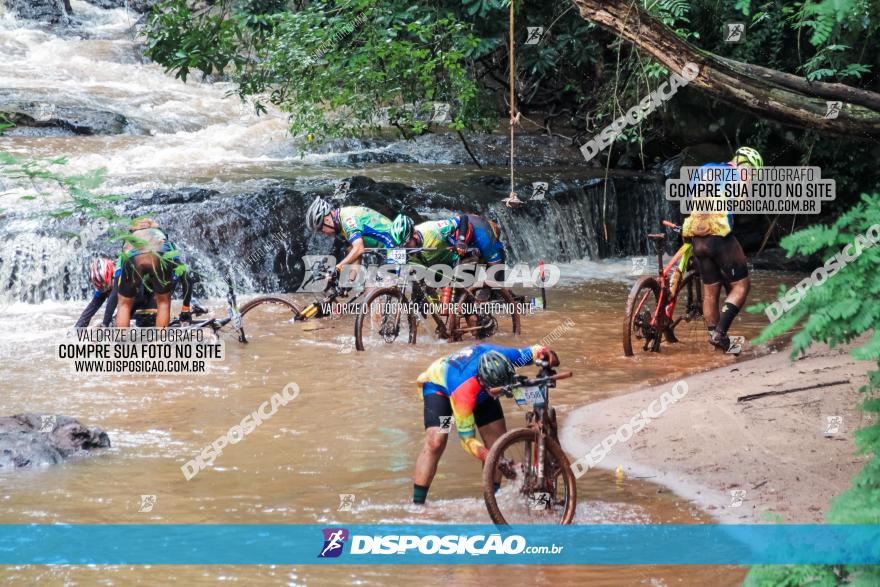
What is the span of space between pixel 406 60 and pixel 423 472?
1016cm

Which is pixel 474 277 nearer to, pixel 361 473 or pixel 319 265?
pixel 319 265

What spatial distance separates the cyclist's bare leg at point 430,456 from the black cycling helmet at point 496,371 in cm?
53

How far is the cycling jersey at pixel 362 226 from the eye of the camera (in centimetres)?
1159

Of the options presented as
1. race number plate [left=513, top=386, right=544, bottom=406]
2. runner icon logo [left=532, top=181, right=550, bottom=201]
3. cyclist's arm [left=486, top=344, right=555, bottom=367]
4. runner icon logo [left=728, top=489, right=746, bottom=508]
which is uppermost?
runner icon logo [left=532, top=181, right=550, bottom=201]

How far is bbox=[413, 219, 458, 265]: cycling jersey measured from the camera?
38.7 feet

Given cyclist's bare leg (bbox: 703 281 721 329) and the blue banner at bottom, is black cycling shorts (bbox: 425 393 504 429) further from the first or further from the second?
cyclist's bare leg (bbox: 703 281 721 329)

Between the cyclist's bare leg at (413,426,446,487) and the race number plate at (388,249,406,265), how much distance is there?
461 centimetres

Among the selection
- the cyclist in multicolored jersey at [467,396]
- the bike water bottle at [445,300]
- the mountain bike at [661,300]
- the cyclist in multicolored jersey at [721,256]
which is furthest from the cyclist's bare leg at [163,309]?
the cyclist in multicolored jersey at [721,256]

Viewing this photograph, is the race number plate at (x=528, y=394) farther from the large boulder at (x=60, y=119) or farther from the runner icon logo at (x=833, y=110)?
the large boulder at (x=60, y=119)

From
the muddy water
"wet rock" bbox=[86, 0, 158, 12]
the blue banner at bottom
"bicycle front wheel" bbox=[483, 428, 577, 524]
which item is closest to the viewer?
the blue banner at bottom

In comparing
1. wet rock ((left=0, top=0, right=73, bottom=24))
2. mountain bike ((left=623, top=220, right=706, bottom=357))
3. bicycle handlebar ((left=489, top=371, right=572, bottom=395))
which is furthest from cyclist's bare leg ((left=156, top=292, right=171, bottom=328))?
wet rock ((left=0, top=0, right=73, bottom=24))

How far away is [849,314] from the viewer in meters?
4.86

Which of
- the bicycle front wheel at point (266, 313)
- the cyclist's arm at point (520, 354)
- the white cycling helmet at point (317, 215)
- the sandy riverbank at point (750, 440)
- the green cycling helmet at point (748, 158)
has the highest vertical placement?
the green cycling helmet at point (748, 158)

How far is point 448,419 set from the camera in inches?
268
